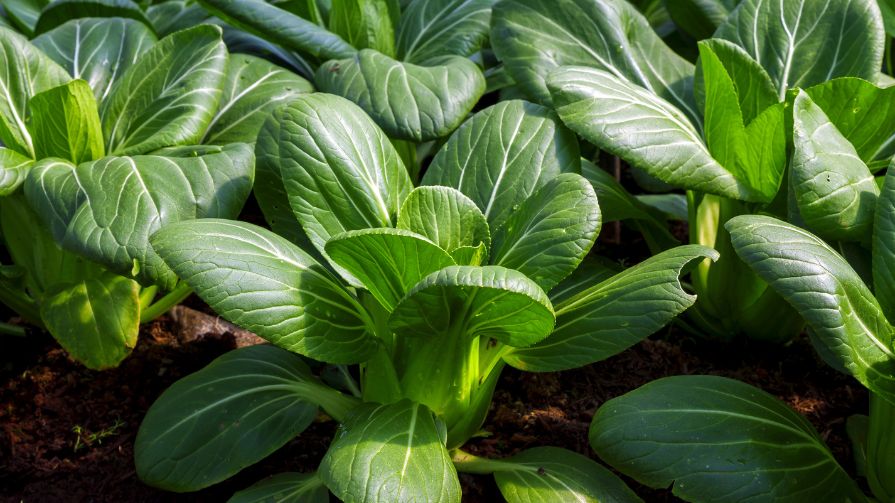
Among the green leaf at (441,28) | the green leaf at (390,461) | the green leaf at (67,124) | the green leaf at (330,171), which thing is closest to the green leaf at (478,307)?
the green leaf at (390,461)

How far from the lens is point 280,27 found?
2805 mm

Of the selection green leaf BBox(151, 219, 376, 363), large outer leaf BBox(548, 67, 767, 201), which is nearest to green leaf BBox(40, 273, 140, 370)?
green leaf BBox(151, 219, 376, 363)

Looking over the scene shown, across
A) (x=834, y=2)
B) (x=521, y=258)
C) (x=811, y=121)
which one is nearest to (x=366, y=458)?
(x=521, y=258)

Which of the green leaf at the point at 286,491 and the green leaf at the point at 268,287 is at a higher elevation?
the green leaf at the point at 268,287

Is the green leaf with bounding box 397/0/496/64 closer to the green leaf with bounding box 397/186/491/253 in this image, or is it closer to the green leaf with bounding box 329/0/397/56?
the green leaf with bounding box 329/0/397/56

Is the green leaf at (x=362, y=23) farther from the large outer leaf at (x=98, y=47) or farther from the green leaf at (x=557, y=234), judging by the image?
the green leaf at (x=557, y=234)

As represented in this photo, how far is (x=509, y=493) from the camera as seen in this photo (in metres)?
1.91

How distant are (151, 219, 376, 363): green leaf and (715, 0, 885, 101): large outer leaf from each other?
149cm

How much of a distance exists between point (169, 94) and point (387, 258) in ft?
3.41

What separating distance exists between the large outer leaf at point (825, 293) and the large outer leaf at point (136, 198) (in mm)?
1165

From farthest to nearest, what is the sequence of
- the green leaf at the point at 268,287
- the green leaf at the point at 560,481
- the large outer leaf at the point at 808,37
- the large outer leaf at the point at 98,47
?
the large outer leaf at the point at 98,47 < the large outer leaf at the point at 808,37 < the green leaf at the point at 560,481 < the green leaf at the point at 268,287

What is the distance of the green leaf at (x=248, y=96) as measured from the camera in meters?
2.61

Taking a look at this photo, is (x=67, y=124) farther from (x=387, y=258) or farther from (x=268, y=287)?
(x=387, y=258)

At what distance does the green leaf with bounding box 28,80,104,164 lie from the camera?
2242 millimetres
